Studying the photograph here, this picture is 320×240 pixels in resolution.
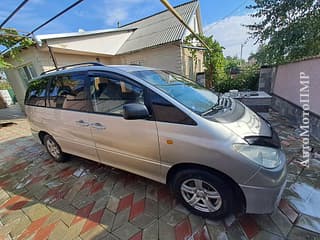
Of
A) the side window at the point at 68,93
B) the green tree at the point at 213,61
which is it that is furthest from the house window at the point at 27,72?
the green tree at the point at 213,61

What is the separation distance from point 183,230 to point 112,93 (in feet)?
5.94

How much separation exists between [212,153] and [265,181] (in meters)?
0.50

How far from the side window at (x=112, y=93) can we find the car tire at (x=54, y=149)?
5.30 feet

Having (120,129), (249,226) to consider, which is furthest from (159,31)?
(249,226)

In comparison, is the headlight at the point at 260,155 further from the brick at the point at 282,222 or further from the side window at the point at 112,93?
the side window at the point at 112,93

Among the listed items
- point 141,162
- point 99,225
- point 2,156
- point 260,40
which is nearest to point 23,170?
point 2,156

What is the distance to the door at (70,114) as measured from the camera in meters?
2.53

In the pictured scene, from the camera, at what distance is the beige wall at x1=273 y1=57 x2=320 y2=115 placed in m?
3.57

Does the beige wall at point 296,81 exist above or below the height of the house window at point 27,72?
below

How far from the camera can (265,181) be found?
58.9 inches

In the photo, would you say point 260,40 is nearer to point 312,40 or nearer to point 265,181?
point 312,40

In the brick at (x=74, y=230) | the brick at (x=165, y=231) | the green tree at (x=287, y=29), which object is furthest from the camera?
the green tree at (x=287, y=29)

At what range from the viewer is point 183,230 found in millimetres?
1795

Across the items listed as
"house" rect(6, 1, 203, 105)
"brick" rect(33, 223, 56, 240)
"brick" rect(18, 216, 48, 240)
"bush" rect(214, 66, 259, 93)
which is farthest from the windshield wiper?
"house" rect(6, 1, 203, 105)
